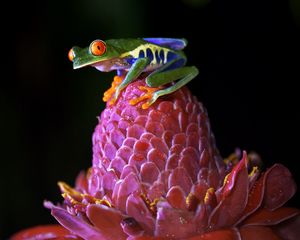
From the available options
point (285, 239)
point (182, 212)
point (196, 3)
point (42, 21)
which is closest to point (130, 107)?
point (182, 212)

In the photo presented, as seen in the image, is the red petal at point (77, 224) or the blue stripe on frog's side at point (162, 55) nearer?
the red petal at point (77, 224)

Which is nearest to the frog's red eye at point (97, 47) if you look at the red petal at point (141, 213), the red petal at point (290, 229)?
the red petal at point (141, 213)

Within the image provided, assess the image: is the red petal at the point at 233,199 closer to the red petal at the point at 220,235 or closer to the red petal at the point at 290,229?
the red petal at the point at 220,235

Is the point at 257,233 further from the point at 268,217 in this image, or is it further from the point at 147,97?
the point at 147,97

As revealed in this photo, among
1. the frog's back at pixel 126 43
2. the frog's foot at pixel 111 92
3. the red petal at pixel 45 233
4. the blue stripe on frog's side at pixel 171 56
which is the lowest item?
the red petal at pixel 45 233

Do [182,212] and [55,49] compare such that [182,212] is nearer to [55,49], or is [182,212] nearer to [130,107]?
[130,107]

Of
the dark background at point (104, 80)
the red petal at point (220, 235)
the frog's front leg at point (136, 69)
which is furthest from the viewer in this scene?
the dark background at point (104, 80)

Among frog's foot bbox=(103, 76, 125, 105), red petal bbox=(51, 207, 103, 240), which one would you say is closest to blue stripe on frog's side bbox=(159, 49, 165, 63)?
frog's foot bbox=(103, 76, 125, 105)

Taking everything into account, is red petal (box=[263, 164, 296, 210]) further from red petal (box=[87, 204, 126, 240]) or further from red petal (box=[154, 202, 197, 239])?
red petal (box=[87, 204, 126, 240])
